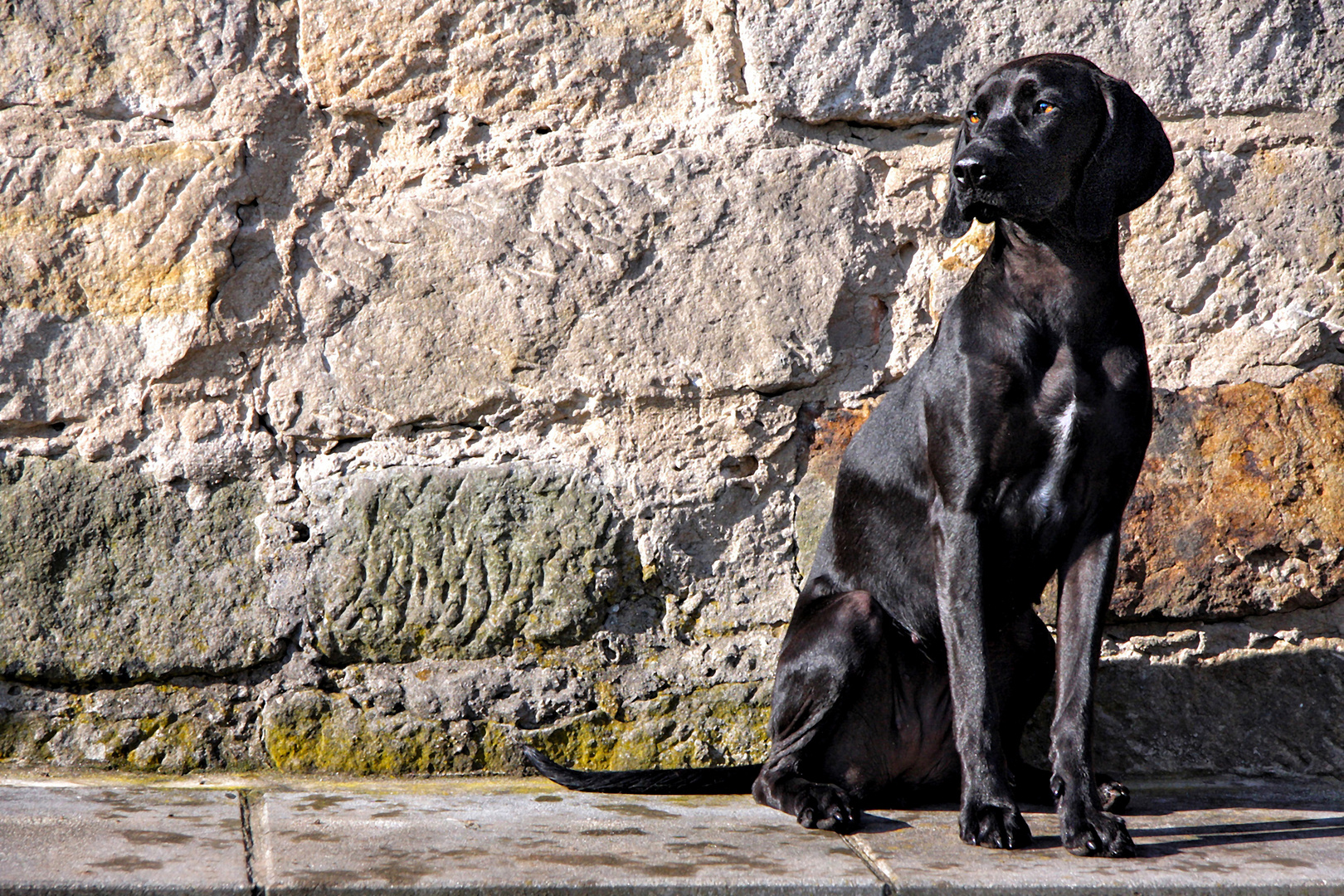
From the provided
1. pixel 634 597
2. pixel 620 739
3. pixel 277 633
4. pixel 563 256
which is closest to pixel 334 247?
pixel 563 256

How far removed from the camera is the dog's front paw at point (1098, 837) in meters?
2.03

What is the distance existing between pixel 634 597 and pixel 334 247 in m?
1.10

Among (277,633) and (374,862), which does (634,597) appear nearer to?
(277,633)

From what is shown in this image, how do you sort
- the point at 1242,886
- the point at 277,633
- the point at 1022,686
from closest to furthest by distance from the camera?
the point at 1242,886
the point at 1022,686
the point at 277,633

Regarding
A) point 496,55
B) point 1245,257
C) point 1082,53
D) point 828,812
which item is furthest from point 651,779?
point 1082,53

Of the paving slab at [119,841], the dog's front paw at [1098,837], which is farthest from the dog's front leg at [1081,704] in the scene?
the paving slab at [119,841]

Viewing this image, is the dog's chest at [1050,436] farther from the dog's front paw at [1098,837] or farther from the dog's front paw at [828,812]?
the dog's front paw at [828,812]

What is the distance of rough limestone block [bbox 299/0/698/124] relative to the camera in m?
2.74

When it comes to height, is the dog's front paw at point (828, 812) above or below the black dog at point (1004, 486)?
below

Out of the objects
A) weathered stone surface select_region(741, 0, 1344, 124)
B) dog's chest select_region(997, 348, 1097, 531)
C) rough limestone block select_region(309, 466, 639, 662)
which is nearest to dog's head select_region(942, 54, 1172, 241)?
dog's chest select_region(997, 348, 1097, 531)

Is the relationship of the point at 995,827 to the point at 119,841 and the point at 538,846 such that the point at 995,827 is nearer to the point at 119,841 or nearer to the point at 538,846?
the point at 538,846

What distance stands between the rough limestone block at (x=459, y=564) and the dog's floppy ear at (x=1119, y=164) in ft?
4.20

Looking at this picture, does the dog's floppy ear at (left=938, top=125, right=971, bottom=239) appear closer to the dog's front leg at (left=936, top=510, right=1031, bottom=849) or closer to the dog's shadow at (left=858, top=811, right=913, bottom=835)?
the dog's front leg at (left=936, top=510, right=1031, bottom=849)

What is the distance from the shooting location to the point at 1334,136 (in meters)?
2.83
